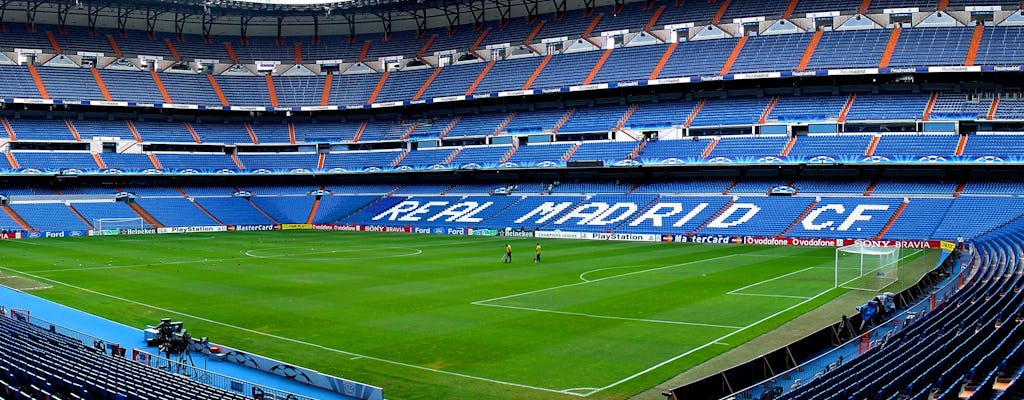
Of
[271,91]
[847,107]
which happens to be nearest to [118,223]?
[271,91]

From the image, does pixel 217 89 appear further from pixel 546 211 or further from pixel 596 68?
pixel 546 211

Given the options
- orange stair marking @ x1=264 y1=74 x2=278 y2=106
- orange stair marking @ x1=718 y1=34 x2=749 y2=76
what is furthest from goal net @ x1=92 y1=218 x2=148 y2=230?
orange stair marking @ x1=718 y1=34 x2=749 y2=76

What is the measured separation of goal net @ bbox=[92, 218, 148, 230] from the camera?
7528 centimetres

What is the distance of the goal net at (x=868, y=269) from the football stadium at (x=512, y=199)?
0.19m

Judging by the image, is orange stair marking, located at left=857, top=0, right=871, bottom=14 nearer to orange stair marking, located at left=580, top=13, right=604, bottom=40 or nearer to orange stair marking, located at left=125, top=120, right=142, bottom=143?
orange stair marking, located at left=580, top=13, right=604, bottom=40

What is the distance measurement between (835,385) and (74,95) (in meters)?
87.3

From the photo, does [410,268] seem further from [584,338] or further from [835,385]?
[835,385]

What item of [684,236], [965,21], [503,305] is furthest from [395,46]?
[503,305]

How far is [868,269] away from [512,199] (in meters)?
42.8

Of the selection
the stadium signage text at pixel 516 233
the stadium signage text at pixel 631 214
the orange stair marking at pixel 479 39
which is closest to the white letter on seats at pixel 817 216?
the stadium signage text at pixel 631 214

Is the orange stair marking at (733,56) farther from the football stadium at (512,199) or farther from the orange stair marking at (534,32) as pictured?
the orange stair marking at (534,32)

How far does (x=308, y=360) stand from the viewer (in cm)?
2273

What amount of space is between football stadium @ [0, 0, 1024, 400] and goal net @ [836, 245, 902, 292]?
0.19 m

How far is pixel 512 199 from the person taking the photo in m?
77.6
